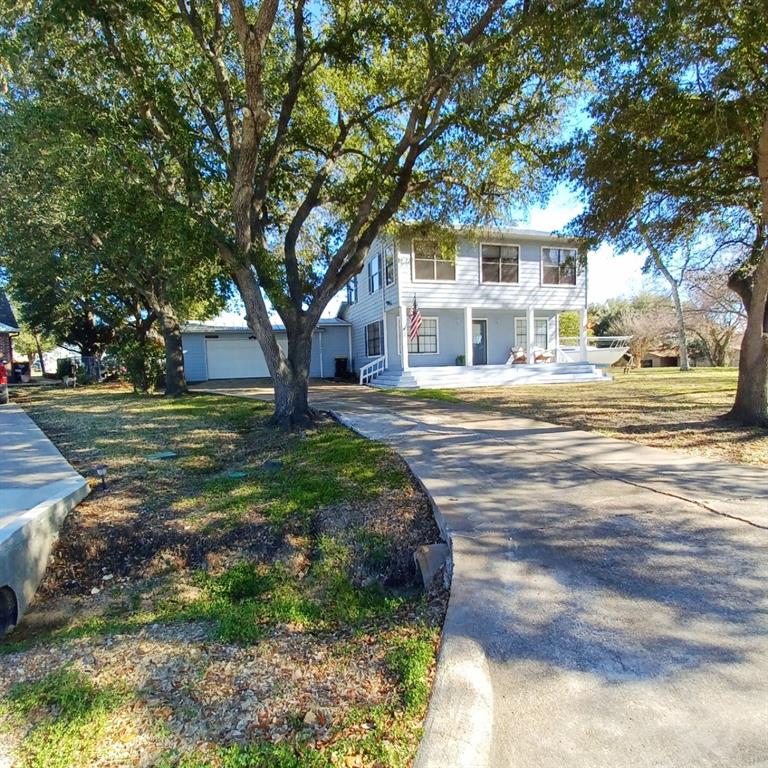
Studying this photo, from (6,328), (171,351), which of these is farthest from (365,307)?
(6,328)

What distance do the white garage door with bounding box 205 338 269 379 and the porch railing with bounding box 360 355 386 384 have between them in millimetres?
7090

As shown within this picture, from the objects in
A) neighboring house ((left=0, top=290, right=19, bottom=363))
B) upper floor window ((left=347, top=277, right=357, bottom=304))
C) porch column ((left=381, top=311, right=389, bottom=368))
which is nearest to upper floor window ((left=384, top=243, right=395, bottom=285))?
porch column ((left=381, top=311, right=389, bottom=368))

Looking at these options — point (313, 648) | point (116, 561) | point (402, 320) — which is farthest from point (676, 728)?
point (402, 320)

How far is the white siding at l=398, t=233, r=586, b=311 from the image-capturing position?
1688cm

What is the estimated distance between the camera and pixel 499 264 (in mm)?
18125

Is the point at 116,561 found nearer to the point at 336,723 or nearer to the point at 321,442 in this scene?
the point at 336,723

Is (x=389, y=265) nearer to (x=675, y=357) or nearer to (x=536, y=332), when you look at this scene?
(x=536, y=332)

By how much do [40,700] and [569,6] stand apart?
27.5ft

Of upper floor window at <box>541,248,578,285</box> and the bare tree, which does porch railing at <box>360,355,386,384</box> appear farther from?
the bare tree

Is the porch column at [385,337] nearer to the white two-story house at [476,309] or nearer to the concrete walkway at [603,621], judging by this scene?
the white two-story house at [476,309]

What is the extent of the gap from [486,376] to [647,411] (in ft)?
25.6

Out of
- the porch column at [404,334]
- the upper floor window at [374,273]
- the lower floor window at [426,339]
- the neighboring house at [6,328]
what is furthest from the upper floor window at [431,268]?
the neighboring house at [6,328]

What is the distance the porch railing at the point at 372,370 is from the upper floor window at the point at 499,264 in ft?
16.6

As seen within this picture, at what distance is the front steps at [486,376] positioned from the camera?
53.3 ft
